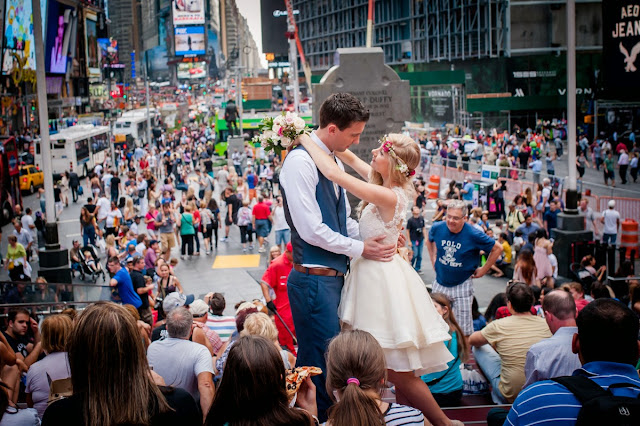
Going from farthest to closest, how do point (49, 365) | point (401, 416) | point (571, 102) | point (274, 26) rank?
point (274, 26) < point (571, 102) < point (49, 365) < point (401, 416)

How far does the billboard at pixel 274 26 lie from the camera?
100000 mm

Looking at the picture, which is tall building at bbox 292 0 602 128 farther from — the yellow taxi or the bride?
the bride

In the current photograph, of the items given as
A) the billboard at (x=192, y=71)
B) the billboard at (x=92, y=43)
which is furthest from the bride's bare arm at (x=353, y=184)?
the billboard at (x=192, y=71)

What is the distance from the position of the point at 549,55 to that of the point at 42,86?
50.3 m

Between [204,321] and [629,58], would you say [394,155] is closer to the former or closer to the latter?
[204,321]

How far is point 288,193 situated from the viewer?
4.28m

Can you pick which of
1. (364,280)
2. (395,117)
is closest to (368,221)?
(364,280)

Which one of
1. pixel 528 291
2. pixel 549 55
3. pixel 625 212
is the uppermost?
pixel 549 55

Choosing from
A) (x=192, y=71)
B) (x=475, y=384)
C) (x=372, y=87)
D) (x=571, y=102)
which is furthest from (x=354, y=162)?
(x=192, y=71)

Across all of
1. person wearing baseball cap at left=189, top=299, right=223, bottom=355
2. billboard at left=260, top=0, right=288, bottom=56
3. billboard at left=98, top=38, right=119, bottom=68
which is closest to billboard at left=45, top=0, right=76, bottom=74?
billboard at left=98, top=38, right=119, bottom=68

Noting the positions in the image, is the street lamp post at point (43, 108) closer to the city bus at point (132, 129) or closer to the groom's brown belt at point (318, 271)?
the groom's brown belt at point (318, 271)

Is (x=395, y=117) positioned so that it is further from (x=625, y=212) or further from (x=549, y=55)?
(x=549, y=55)

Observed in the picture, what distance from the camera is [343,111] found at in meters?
4.29

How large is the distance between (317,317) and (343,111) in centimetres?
126
